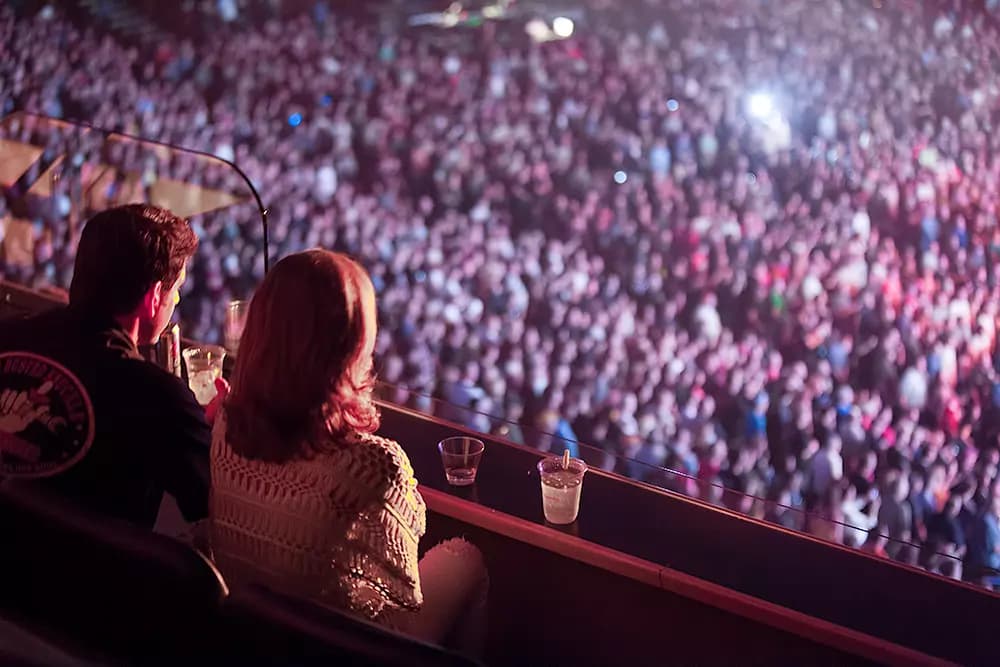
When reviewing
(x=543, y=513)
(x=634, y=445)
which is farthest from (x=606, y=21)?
(x=543, y=513)

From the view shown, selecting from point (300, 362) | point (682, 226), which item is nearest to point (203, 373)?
point (300, 362)

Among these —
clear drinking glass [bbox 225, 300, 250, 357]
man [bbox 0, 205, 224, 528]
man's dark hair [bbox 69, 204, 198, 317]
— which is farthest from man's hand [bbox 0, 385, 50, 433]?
clear drinking glass [bbox 225, 300, 250, 357]

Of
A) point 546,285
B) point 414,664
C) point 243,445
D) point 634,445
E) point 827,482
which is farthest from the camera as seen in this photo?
point 546,285

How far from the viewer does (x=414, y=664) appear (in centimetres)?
67

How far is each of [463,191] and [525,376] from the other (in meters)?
1.12

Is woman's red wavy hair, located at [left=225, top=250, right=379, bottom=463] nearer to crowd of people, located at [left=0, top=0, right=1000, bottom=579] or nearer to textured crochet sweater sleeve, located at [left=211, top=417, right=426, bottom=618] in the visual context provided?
textured crochet sweater sleeve, located at [left=211, top=417, right=426, bottom=618]

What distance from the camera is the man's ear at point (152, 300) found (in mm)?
1137

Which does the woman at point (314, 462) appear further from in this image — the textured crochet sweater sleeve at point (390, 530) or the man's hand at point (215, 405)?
the man's hand at point (215, 405)

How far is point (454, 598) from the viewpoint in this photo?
3.74 feet

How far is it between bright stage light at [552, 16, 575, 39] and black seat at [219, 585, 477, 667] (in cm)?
405

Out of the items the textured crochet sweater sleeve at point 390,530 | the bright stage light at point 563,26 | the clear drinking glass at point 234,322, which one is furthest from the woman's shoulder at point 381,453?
the bright stage light at point 563,26

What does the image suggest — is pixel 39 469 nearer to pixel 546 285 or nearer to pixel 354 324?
pixel 354 324

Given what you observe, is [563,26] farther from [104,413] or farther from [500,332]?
[104,413]

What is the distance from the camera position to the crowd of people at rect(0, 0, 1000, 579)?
130 inches
